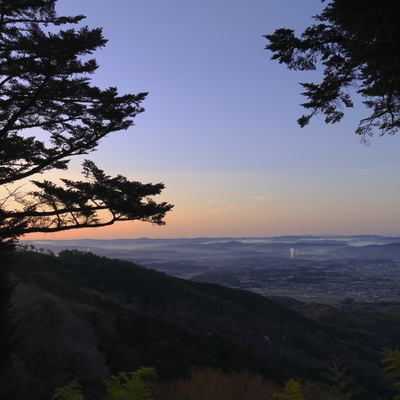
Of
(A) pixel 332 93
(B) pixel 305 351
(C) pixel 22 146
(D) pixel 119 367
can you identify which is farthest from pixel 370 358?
(C) pixel 22 146

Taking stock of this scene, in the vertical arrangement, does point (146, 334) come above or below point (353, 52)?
below

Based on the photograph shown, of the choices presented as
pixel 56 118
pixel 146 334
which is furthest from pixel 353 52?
pixel 146 334

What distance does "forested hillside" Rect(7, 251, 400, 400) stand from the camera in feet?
34.7

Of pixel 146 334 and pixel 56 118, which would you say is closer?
pixel 56 118

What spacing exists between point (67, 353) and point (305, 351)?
24426 millimetres

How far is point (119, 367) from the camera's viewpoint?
40.3 feet

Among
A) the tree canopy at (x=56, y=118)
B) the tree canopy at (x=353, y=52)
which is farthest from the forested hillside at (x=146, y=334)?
the tree canopy at (x=353, y=52)

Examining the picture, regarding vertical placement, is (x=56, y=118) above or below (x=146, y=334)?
above

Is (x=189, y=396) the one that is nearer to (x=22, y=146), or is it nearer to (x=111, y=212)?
(x=111, y=212)

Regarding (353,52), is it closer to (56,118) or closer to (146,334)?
(56,118)

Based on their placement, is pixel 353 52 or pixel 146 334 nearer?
pixel 353 52

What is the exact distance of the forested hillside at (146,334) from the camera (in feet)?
34.7

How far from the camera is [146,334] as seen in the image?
16.2 m

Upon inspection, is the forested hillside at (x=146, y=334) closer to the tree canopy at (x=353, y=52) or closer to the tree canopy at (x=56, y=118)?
the tree canopy at (x=56, y=118)
